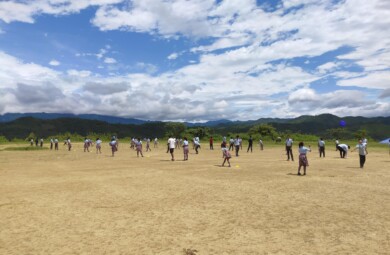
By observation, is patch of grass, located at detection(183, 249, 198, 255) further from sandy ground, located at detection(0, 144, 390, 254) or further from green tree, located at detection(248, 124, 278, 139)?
green tree, located at detection(248, 124, 278, 139)

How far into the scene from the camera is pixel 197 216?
9.37 m

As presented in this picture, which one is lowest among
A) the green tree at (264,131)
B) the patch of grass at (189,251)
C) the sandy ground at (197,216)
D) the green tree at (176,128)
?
the patch of grass at (189,251)

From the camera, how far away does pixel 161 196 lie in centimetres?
1219

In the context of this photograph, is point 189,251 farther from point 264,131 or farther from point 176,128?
point 176,128

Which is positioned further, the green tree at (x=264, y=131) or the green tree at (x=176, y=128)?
the green tree at (x=176, y=128)

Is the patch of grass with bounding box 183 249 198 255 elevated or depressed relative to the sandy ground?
depressed

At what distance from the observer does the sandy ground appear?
7.07 metres

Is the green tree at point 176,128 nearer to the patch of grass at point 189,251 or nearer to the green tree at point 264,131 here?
the green tree at point 264,131

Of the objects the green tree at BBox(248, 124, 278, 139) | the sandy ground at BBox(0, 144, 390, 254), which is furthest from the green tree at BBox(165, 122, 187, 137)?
the sandy ground at BBox(0, 144, 390, 254)

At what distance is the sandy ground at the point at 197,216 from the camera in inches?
278

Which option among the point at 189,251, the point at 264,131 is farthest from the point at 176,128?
the point at 189,251

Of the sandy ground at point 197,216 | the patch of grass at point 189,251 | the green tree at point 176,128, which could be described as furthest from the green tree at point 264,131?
the patch of grass at point 189,251

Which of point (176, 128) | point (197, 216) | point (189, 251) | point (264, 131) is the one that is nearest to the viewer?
point (189, 251)

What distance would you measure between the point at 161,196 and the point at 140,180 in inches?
168
